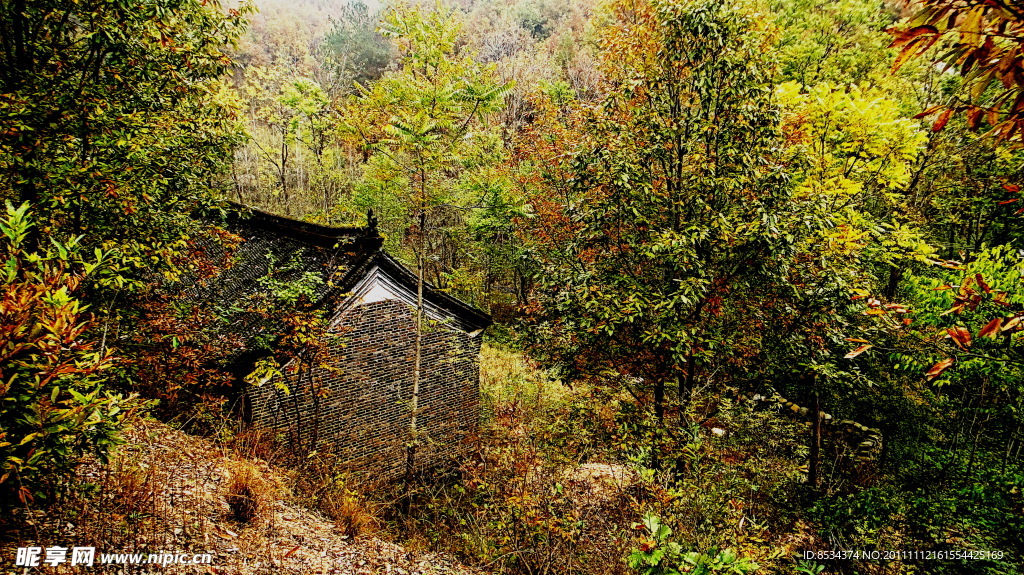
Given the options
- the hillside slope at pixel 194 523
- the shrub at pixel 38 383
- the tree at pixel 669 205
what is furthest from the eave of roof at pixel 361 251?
the shrub at pixel 38 383

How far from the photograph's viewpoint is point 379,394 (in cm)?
1124

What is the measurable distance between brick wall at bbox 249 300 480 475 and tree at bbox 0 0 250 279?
164 inches

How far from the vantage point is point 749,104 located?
6.67m

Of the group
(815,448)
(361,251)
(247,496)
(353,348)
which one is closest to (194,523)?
(247,496)

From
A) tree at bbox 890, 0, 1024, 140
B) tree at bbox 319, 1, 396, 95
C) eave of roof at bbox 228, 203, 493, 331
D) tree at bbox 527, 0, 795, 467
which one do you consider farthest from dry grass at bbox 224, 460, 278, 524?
tree at bbox 319, 1, 396, 95

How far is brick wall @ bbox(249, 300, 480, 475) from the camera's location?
983 centimetres

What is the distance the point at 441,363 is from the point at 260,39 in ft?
156

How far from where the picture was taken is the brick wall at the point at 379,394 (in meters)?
9.83

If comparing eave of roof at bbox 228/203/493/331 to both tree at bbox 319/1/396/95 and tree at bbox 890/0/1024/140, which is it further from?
tree at bbox 319/1/396/95

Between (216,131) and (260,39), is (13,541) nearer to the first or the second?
(216,131)

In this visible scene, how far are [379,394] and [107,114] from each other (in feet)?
25.5

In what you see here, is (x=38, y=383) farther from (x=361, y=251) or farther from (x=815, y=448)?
(x=815, y=448)

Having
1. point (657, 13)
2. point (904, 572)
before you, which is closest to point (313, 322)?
point (657, 13)

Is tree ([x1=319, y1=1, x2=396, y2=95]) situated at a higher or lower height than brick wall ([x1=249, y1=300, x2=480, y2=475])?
higher
